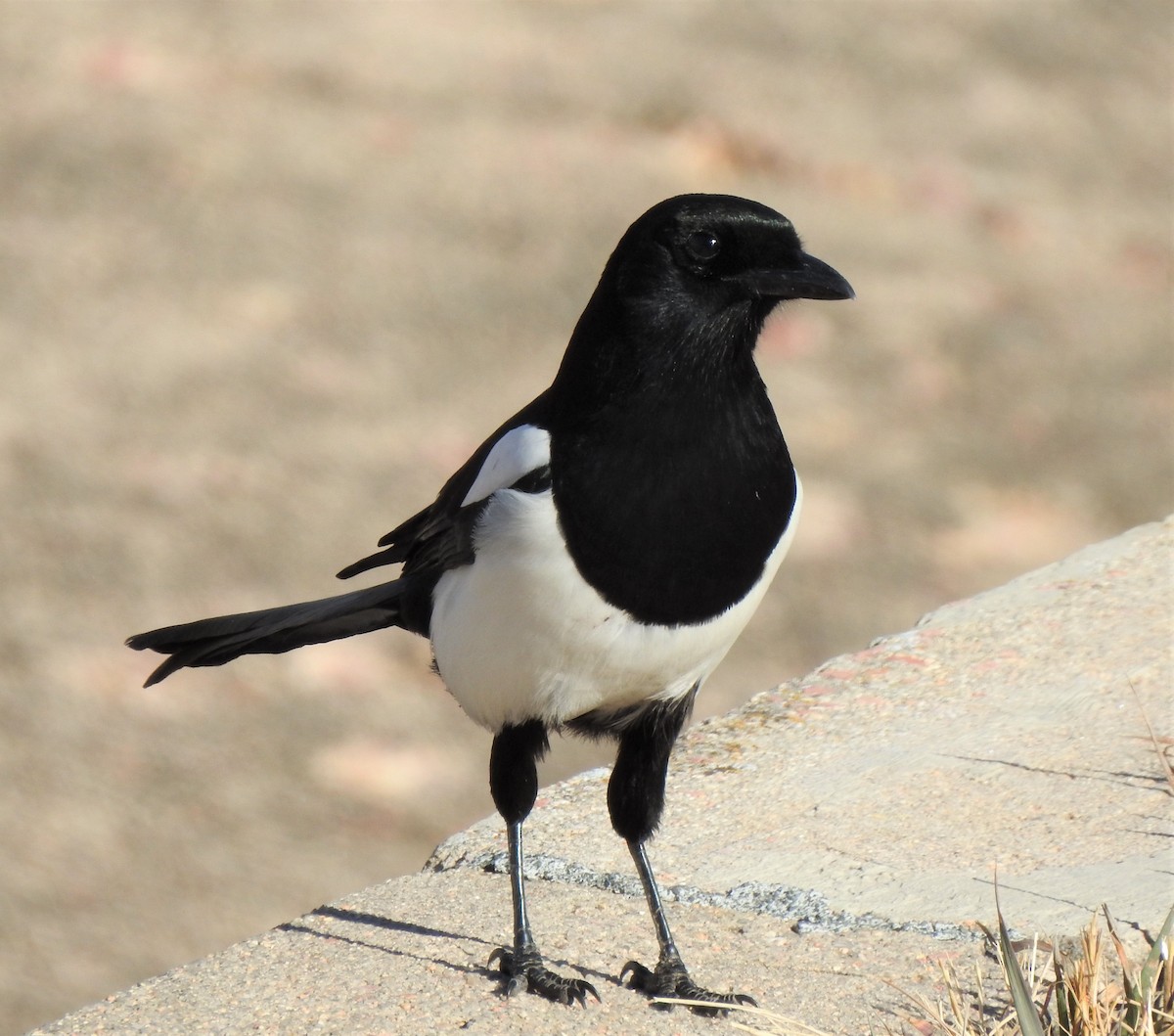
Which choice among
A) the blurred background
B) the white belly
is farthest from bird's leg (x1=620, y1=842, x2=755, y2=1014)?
the blurred background

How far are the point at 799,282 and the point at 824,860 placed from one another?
948 mm

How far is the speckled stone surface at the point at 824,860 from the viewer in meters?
2.52

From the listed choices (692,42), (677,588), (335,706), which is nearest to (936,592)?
(335,706)

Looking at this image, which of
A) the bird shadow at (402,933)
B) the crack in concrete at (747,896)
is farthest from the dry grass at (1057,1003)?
the bird shadow at (402,933)

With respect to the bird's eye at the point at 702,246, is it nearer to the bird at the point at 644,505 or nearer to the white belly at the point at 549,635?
the bird at the point at 644,505

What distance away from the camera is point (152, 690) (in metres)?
6.38

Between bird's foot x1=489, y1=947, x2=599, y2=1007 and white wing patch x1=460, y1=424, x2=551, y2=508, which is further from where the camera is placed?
white wing patch x1=460, y1=424, x2=551, y2=508

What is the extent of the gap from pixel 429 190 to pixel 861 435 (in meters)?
2.39

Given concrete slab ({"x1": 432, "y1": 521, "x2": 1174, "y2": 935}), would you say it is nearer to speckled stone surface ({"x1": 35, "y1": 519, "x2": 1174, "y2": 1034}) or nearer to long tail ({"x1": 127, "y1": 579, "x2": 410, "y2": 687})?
speckled stone surface ({"x1": 35, "y1": 519, "x2": 1174, "y2": 1034})

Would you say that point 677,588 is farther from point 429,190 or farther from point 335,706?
point 429,190

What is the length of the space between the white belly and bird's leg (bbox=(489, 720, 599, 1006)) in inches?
2.4

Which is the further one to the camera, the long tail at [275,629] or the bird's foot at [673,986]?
the long tail at [275,629]

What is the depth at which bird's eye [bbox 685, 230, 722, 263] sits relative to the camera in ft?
8.52

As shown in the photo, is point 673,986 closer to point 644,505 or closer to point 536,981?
point 536,981
